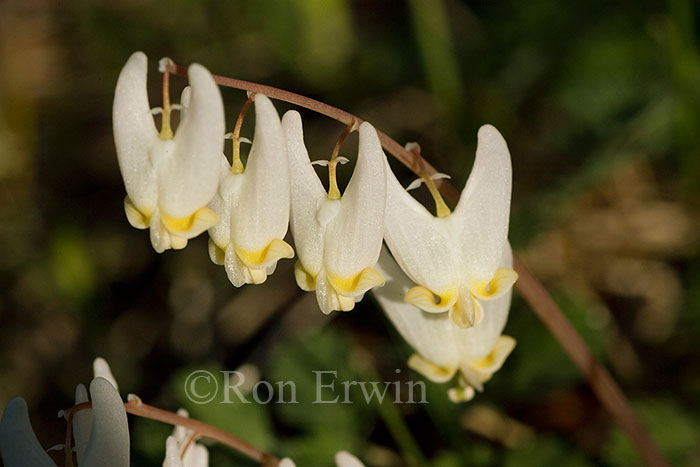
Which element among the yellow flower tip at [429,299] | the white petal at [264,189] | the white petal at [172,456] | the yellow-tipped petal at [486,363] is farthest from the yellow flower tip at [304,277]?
the yellow-tipped petal at [486,363]

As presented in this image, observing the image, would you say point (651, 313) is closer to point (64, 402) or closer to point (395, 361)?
point (395, 361)

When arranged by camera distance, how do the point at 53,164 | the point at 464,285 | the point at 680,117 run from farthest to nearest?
the point at 53,164
the point at 680,117
the point at 464,285

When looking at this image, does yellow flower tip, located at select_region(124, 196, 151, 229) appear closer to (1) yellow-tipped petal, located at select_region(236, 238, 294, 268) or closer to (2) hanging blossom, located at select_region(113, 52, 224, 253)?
(2) hanging blossom, located at select_region(113, 52, 224, 253)

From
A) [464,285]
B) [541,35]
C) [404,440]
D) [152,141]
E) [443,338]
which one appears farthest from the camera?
[541,35]

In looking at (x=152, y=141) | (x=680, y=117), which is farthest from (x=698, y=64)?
(x=152, y=141)

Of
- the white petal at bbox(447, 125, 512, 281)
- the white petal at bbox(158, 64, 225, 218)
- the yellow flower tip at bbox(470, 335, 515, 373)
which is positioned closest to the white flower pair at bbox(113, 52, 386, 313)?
the white petal at bbox(158, 64, 225, 218)

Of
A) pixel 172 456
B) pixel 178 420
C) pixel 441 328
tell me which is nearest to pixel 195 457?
pixel 178 420

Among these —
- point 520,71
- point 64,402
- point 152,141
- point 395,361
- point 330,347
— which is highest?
point 152,141
